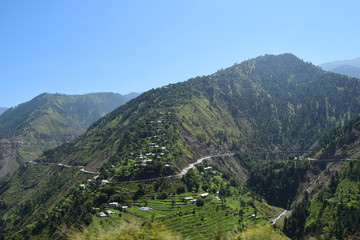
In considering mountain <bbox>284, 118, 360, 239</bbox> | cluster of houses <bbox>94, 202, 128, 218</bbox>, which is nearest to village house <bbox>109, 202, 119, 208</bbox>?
cluster of houses <bbox>94, 202, 128, 218</bbox>

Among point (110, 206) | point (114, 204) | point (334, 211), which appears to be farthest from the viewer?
point (334, 211)

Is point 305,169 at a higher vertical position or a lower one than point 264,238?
lower

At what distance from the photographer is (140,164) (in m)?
160

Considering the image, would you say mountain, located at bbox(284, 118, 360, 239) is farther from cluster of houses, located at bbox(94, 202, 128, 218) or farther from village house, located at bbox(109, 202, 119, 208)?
village house, located at bbox(109, 202, 119, 208)

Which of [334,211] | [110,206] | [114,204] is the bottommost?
[334,211]

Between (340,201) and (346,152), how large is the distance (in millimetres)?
60361

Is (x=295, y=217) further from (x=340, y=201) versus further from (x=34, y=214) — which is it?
(x=34, y=214)

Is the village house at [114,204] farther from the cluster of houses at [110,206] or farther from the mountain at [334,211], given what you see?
the mountain at [334,211]

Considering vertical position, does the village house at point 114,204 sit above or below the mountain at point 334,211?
above

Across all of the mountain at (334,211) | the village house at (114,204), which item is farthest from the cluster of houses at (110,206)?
the mountain at (334,211)

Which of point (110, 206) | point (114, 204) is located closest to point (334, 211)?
point (114, 204)

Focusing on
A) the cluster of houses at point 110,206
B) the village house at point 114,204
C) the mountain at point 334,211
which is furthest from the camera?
the village house at point 114,204

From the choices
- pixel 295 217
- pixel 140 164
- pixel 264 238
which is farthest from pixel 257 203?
pixel 264 238

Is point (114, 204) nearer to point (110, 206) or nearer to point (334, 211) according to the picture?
point (110, 206)
